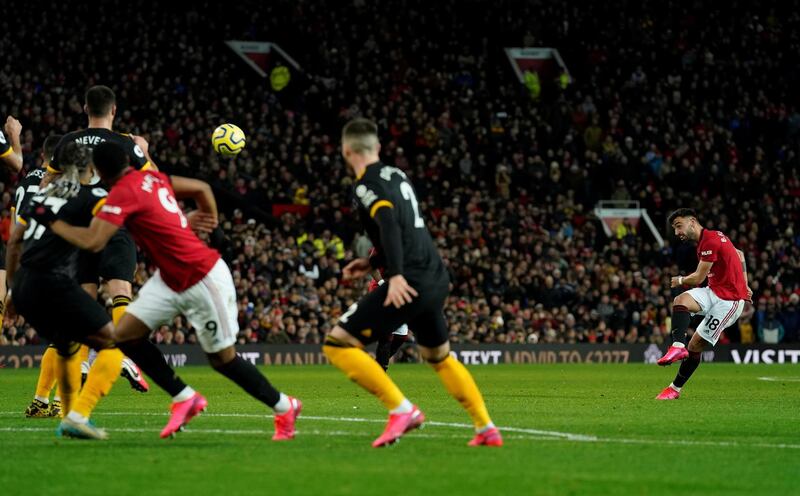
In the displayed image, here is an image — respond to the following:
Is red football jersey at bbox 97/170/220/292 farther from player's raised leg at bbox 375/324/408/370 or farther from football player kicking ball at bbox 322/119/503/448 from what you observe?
player's raised leg at bbox 375/324/408/370

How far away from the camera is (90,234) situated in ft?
32.8

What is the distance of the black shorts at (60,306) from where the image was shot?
10781 mm

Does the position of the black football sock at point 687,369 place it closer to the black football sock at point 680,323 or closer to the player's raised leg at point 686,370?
the player's raised leg at point 686,370

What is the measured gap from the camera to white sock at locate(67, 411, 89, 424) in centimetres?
1066

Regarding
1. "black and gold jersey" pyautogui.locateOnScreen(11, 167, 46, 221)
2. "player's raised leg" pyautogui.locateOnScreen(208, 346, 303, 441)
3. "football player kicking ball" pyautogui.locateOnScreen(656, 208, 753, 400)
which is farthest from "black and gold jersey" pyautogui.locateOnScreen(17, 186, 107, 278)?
"football player kicking ball" pyautogui.locateOnScreen(656, 208, 753, 400)

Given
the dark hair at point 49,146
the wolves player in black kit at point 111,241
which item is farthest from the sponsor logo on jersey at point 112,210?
the dark hair at point 49,146

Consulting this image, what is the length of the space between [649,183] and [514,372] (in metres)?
14.7

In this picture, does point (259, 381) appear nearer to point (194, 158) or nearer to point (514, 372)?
point (514, 372)

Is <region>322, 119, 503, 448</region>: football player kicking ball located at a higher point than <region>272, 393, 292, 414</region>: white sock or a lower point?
higher

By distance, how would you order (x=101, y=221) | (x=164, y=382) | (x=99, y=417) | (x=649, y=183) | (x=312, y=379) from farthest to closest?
(x=649, y=183), (x=312, y=379), (x=99, y=417), (x=164, y=382), (x=101, y=221)

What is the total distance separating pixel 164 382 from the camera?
35.0ft

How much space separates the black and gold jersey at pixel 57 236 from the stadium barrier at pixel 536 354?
730 inches

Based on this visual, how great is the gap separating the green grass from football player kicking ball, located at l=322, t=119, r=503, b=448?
0.34 metres

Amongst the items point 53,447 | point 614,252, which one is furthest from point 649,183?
point 53,447
